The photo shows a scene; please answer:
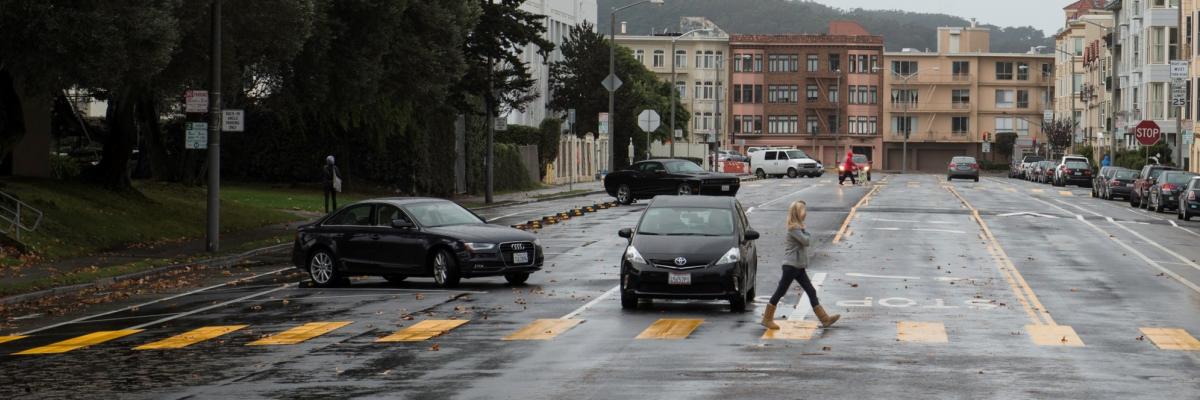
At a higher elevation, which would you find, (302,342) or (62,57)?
(62,57)

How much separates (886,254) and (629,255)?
1127 cm

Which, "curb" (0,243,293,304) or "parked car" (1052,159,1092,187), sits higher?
"parked car" (1052,159,1092,187)

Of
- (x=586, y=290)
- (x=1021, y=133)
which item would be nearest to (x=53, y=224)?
(x=586, y=290)

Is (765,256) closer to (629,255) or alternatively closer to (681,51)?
(629,255)

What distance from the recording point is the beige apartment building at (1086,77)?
11388cm

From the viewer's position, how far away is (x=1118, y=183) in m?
62.6

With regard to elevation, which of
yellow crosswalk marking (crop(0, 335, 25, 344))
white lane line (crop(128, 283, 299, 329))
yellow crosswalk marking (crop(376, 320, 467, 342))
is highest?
yellow crosswalk marking (crop(376, 320, 467, 342))

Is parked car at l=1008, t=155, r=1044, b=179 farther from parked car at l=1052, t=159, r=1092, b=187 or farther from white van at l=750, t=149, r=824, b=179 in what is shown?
parked car at l=1052, t=159, r=1092, b=187

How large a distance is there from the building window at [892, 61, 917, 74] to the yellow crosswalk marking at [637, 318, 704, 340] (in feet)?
468

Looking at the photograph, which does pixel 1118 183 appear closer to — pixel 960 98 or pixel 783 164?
pixel 783 164

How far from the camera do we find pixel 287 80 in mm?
39500

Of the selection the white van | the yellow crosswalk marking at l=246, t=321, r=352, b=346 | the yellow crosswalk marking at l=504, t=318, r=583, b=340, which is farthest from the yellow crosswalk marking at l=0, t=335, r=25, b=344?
the white van

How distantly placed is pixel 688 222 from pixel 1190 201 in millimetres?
29031

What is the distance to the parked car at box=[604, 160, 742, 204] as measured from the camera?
173 feet
